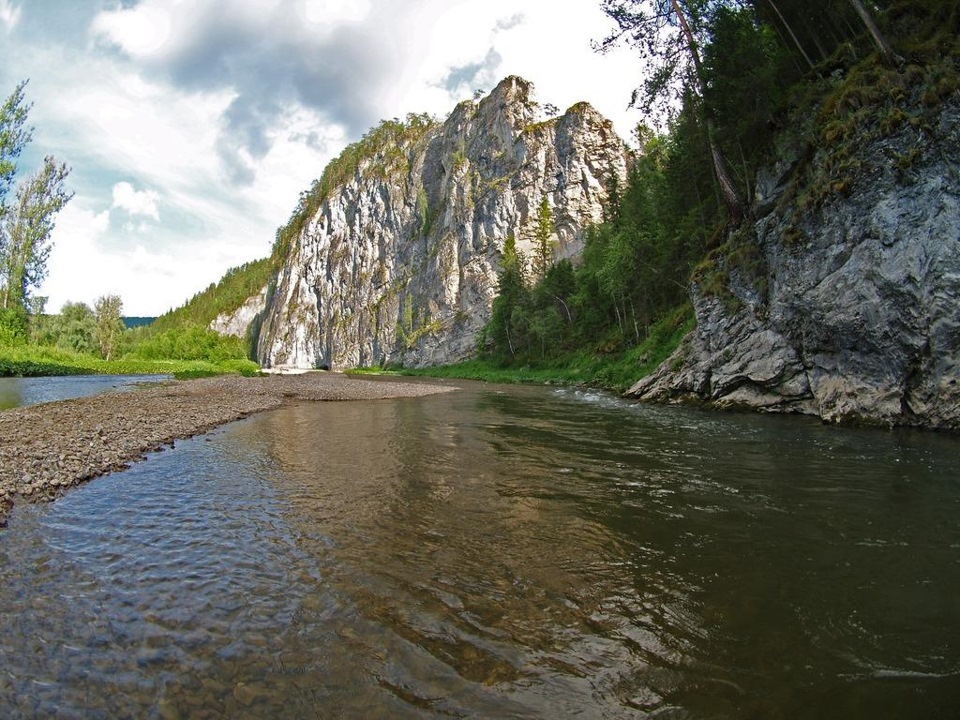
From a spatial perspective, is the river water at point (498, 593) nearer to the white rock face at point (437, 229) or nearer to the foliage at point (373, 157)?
the white rock face at point (437, 229)

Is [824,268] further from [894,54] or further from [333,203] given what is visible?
[333,203]

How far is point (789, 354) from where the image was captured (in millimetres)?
20969

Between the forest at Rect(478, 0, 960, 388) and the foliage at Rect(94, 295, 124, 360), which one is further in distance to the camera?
the foliage at Rect(94, 295, 124, 360)

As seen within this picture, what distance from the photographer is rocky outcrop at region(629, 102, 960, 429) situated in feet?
50.5

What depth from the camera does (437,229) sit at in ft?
379

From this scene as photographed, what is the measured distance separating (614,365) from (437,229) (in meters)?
82.8

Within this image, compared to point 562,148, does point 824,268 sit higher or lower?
lower

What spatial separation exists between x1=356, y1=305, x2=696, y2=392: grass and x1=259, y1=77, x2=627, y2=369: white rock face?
1174 inches

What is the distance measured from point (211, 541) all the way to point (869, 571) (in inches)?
379

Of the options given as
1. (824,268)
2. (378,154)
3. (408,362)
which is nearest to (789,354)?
(824,268)

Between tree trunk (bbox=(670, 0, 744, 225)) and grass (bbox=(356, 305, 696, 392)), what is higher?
tree trunk (bbox=(670, 0, 744, 225))

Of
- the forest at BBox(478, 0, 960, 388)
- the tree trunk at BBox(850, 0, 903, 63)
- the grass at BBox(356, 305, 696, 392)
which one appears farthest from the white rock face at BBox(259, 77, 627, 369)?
the tree trunk at BBox(850, 0, 903, 63)

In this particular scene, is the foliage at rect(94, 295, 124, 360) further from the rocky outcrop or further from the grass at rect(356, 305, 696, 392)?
the rocky outcrop

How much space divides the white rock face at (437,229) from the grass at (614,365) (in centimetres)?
2981
